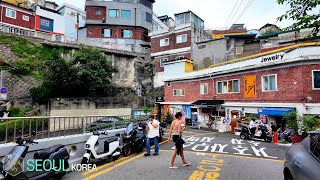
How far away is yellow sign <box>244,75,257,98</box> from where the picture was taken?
18016 mm

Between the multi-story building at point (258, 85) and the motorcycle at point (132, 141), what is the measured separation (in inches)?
411

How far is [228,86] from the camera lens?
20.6 meters

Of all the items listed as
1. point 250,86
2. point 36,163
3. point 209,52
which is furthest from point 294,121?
point 209,52

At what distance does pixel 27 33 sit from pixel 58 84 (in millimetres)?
10014

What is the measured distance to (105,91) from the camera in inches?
1033

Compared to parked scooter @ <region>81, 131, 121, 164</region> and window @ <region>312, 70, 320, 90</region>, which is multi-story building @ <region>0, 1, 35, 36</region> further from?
window @ <region>312, 70, 320, 90</region>

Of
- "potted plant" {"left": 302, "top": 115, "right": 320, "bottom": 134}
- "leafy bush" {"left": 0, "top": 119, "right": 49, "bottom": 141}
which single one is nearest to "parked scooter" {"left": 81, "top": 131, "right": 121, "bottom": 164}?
"leafy bush" {"left": 0, "top": 119, "right": 49, "bottom": 141}

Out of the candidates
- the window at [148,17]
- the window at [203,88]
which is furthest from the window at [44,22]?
the window at [203,88]

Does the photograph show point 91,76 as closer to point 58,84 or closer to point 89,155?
point 58,84

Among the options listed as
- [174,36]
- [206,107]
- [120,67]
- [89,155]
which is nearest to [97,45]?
[120,67]

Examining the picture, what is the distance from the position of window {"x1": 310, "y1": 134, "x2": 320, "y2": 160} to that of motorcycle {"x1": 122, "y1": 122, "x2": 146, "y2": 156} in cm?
617

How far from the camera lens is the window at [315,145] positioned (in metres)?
3.72

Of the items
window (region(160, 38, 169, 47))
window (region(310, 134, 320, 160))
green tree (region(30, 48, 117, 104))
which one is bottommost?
window (region(310, 134, 320, 160))

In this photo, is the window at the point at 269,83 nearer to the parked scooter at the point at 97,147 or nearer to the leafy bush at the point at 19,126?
the parked scooter at the point at 97,147
